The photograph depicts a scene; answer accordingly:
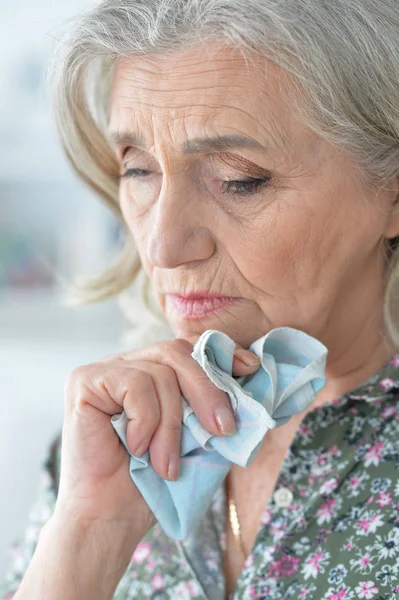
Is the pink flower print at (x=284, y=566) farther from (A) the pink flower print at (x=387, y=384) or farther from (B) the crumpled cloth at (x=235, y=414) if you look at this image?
(A) the pink flower print at (x=387, y=384)

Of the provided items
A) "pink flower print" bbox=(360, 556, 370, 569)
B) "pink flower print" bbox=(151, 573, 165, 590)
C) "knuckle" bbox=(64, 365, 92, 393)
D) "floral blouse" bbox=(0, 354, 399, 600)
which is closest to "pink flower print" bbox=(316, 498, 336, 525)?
"floral blouse" bbox=(0, 354, 399, 600)

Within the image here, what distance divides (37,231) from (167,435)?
249 centimetres

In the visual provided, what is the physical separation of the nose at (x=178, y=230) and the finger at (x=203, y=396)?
16 cm

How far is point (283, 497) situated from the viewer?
1406 millimetres

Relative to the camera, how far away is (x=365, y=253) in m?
1.39

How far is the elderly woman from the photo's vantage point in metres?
1.24

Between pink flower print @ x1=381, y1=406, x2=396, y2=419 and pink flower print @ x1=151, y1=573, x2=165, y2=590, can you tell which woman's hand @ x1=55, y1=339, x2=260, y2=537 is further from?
pink flower print @ x1=381, y1=406, x2=396, y2=419

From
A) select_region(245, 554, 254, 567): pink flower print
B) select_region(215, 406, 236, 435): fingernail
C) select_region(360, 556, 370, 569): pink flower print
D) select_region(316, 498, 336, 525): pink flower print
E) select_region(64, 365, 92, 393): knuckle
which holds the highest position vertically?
select_region(64, 365, 92, 393): knuckle

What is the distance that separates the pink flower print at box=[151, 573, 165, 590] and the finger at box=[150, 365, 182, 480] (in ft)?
0.93

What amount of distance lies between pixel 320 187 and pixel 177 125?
245 millimetres

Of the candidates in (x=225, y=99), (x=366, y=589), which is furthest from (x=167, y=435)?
(x=225, y=99)

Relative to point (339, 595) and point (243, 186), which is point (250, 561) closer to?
point (339, 595)

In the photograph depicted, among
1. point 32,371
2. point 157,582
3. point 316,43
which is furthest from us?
point 32,371

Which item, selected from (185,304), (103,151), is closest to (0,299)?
(103,151)
